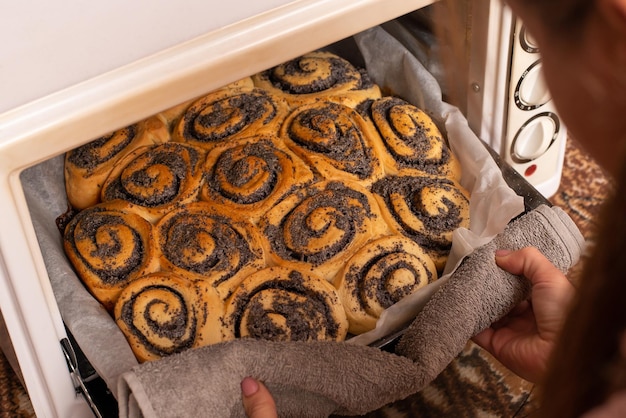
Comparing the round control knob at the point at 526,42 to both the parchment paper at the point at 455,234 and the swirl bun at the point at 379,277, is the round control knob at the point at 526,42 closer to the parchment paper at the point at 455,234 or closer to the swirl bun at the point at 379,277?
the parchment paper at the point at 455,234

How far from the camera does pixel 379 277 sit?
0.81 m

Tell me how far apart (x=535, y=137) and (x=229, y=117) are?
39cm

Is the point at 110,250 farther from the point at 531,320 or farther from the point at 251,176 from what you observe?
the point at 531,320

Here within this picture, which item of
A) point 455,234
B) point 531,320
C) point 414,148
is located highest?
point 414,148

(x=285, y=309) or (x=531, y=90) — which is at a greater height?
(x=531, y=90)

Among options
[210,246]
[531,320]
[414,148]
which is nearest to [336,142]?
[414,148]

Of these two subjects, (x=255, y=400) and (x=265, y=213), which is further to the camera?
(x=265, y=213)

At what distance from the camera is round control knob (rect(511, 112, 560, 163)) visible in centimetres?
93

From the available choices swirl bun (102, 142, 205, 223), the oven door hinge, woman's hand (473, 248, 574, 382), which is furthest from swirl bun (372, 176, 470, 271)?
the oven door hinge

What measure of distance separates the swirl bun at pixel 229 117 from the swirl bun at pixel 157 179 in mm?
31

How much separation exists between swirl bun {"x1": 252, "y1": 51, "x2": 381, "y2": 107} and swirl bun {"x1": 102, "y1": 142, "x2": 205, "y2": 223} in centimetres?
16

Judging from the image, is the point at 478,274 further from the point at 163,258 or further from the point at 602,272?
the point at 602,272

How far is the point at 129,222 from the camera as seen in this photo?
846 mm

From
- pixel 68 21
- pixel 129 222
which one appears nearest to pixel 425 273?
pixel 129 222
